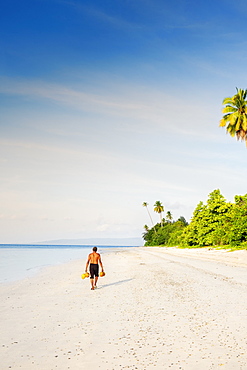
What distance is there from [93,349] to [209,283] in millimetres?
8892

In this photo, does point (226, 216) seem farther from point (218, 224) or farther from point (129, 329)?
point (129, 329)

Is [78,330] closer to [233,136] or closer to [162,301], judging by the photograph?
[162,301]

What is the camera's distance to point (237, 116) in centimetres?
3525

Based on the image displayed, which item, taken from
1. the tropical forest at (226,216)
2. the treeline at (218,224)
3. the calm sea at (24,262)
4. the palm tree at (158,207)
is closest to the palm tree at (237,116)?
the tropical forest at (226,216)

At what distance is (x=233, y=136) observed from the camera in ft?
119

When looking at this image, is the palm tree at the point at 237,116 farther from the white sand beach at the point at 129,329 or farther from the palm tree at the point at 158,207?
the palm tree at the point at 158,207

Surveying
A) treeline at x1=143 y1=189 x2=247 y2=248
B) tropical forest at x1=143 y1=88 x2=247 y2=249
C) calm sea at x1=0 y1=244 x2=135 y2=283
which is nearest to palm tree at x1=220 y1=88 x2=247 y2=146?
tropical forest at x1=143 y1=88 x2=247 y2=249

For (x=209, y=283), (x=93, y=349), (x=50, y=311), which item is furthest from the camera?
(x=209, y=283)

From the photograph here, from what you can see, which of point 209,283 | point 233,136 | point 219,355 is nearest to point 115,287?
point 209,283

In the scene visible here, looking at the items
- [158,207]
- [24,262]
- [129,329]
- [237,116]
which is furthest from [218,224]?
[158,207]

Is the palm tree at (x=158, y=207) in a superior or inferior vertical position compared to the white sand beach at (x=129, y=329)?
superior

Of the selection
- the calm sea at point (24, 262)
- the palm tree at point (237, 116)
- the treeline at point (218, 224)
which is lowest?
the calm sea at point (24, 262)

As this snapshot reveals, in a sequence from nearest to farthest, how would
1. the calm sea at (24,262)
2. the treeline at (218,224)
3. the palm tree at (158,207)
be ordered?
the calm sea at (24,262) → the treeline at (218,224) → the palm tree at (158,207)

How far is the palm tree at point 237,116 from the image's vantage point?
35.0 meters
